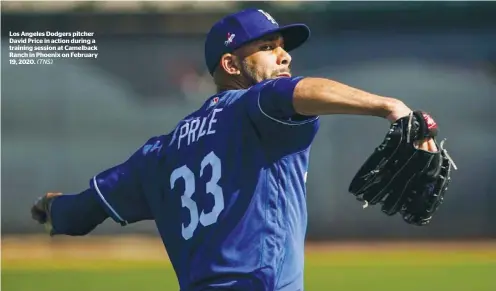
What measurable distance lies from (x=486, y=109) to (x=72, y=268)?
4.84 m

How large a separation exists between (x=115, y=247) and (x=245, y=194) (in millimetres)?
7693

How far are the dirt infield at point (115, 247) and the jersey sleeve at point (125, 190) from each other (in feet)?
21.4

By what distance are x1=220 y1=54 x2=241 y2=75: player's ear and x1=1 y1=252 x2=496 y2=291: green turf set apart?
15.4ft

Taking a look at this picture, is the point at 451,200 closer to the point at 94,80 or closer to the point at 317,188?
the point at 317,188

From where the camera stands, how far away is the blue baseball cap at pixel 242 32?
2.50 m

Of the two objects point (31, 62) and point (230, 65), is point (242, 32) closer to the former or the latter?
point (230, 65)

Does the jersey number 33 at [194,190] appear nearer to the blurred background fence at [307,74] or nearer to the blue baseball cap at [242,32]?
the blue baseball cap at [242,32]

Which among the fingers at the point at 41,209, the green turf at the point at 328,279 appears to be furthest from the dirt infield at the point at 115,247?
the fingers at the point at 41,209

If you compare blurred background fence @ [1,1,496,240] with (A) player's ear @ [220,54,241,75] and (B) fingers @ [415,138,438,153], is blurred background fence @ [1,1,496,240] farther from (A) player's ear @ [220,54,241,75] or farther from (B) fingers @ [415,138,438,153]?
(B) fingers @ [415,138,438,153]

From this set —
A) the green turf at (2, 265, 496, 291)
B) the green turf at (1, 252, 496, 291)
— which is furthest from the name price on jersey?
the green turf at (2, 265, 496, 291)

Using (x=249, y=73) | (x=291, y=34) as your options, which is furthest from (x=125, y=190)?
(x=291, y=34)

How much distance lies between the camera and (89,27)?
33.4ft

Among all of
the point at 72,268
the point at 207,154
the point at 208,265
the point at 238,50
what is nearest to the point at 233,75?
the point at 238,50

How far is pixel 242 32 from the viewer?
2.51 meters
